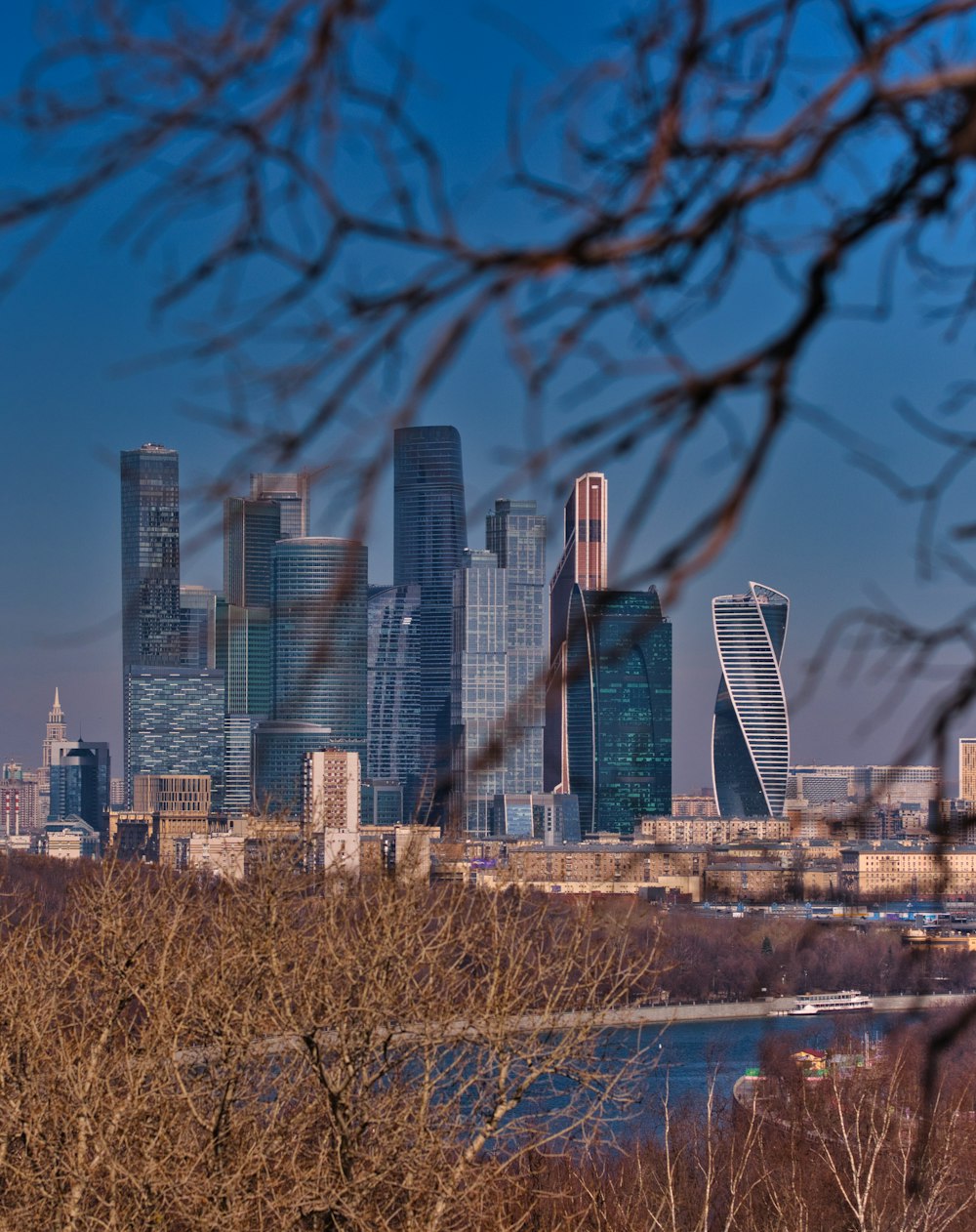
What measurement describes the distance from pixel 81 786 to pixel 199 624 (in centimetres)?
6655

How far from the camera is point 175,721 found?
211ft

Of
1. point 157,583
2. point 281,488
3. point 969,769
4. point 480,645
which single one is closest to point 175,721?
point 480,645

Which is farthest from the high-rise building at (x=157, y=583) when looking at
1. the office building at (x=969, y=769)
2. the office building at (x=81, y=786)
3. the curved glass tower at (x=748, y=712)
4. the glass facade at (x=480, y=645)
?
the office building at (x=81, y=786)

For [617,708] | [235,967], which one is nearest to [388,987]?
[235,967]

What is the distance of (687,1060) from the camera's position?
1612cm

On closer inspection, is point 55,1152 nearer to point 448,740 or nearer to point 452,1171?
point 452,1171

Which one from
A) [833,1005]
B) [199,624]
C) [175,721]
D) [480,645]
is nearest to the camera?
[199,624]

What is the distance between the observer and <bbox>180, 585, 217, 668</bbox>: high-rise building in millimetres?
1149

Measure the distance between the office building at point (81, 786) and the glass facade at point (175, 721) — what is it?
2476 millimetres

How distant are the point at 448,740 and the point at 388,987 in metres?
3.97

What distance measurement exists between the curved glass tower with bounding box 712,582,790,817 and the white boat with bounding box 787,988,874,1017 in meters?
36.3

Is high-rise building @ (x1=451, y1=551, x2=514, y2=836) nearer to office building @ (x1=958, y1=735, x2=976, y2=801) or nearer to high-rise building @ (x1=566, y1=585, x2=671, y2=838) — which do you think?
high-rise building @ (x1=566, y1=585, x2=671, y2=838)

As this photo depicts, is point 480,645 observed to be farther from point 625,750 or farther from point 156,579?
point 156,579

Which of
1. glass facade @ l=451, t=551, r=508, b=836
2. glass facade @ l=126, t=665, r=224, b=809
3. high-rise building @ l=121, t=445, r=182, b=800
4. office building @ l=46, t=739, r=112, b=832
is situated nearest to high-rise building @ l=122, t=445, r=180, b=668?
high-rise building @ l=121, t=445, r=182, b=800
